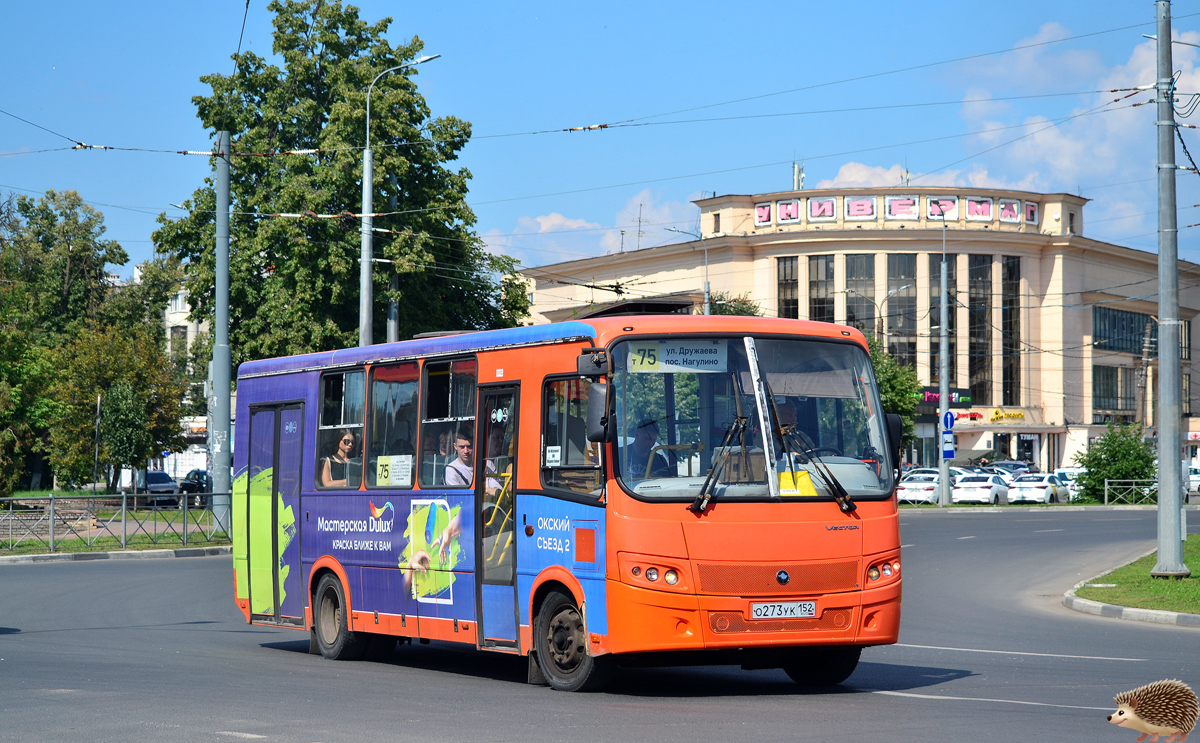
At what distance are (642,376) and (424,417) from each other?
9.33ft

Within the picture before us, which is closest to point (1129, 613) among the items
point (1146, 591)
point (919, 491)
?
point (1146, 591)

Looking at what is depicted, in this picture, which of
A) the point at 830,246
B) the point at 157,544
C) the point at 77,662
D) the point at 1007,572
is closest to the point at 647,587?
the point at 77,662

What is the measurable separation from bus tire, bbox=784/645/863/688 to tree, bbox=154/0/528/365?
28441 millimetres

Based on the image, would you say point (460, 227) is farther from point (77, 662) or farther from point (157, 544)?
point (77, 662)

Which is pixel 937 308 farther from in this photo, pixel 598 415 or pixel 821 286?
pixel 598 415

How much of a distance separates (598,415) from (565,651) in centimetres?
191

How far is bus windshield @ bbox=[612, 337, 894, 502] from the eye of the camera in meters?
10.0

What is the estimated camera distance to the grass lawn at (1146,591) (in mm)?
17891

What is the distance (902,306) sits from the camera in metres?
87.3

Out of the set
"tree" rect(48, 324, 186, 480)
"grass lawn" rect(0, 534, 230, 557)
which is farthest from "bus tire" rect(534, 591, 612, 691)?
"tree" rect(48, 324, 186, 480)

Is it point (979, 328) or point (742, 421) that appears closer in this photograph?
point (742, 421)

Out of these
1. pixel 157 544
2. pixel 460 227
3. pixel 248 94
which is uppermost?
pixel 248 94

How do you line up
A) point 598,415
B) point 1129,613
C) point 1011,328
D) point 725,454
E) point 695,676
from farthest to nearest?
point 1011,328 → point 1129,613 → point 695,676 → point 725,454 → point 598,415

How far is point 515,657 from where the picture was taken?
1346cm
